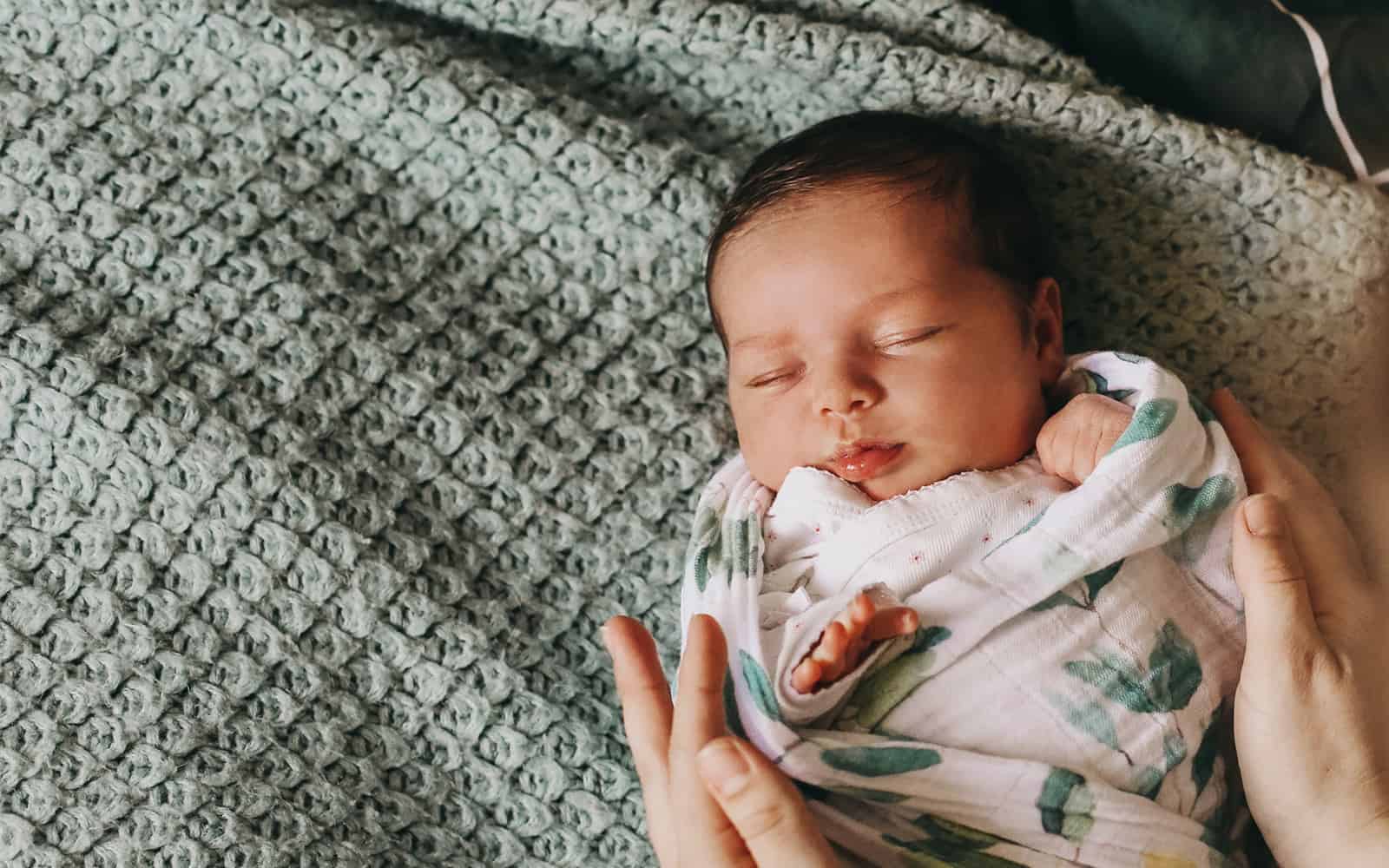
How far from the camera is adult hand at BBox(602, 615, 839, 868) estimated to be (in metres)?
0.80

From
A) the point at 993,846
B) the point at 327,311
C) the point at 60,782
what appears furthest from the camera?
the point at 327,311

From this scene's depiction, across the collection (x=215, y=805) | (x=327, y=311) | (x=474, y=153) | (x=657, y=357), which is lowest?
(x=215, y=805)

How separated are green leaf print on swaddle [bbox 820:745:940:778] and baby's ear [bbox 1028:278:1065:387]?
42cm

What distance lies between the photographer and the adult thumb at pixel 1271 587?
3.03 ft

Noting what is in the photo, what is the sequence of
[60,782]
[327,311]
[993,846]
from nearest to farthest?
1. [993,846]
2. [60,782]
3. [327,311]

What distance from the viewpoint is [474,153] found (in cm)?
122

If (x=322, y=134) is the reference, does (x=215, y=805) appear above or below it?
below

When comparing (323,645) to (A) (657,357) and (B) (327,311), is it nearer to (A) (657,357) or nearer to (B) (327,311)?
(B) (327,311)

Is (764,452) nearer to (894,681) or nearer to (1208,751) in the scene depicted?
(894,681)

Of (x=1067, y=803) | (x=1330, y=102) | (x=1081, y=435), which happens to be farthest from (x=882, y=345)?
(x=1330, y=102)

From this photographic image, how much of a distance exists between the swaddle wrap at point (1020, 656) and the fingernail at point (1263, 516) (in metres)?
0.06

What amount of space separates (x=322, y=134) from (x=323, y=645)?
1.80 feet

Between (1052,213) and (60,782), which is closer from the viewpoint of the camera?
(60,782)

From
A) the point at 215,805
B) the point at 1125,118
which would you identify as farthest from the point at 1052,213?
the point at 215,805
